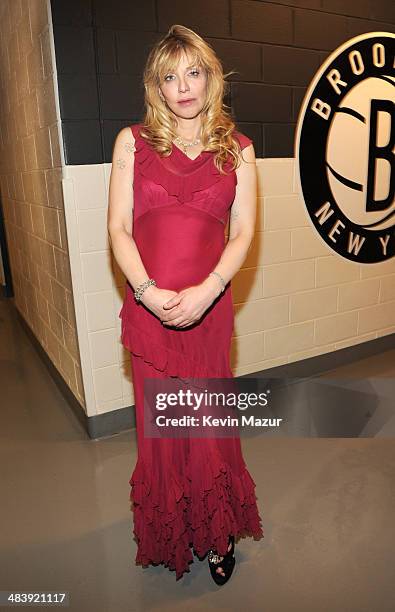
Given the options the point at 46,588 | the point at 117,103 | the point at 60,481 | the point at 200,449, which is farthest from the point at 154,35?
the point at 46,588

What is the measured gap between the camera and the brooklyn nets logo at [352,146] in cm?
321

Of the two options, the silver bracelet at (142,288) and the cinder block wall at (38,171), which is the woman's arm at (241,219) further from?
the cinder block wall at (38,171)

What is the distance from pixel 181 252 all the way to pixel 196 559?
125 centimetres

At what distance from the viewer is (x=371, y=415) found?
10.0 ft

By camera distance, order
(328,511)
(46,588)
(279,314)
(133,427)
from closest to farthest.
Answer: (46,588)
(328,511)
(133,427)
(279,314)

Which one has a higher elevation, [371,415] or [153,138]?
[153,138]

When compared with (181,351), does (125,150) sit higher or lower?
higher

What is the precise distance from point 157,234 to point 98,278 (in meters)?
1.17

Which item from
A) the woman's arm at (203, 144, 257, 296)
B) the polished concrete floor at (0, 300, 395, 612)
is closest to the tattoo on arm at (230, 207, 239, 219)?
the woman's arm at (203, 144, 257, 296)

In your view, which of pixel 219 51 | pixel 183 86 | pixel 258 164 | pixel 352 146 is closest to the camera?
pixel 183 86

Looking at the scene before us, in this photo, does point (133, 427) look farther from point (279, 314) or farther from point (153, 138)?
point (153, 138)

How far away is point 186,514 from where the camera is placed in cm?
182

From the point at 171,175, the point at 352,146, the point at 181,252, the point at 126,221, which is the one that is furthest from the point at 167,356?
the point at 352,146

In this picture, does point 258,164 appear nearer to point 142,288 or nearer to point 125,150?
point 125,150
